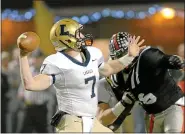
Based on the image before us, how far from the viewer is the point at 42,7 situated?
779 cm

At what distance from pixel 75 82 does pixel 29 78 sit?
318 millimetres

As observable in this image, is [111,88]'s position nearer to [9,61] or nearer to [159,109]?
[159,109]

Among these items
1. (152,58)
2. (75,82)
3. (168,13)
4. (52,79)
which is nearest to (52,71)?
(52,79)

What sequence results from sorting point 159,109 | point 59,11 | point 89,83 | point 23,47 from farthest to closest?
1. point 59,11
2. point 159,109
3. point 89,83
4. point 23,47

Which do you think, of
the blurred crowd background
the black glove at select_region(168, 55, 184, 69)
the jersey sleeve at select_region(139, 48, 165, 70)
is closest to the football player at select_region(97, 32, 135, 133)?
the jersey sleeve at select_region(139, 48, 165, 70)

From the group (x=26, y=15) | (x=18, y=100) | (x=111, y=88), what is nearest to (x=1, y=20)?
(x=26, y=15)

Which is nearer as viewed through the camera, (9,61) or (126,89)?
(126,89)

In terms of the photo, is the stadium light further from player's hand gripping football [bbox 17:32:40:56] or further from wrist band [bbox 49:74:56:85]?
player's hand gripping football [bbox 17:32:40:56]

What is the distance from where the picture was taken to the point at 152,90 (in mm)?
4977

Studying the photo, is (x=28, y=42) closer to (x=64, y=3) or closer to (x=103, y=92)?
(x=103, y=92)

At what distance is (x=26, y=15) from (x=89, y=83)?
3792 millimetres

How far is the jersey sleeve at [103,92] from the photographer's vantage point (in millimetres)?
5348

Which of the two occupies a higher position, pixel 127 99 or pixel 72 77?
pixel 72 77

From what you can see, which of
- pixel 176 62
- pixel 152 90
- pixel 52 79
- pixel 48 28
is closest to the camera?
pixel 52 79
